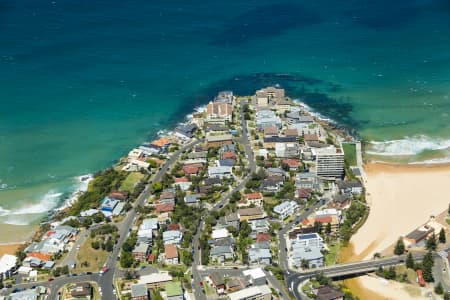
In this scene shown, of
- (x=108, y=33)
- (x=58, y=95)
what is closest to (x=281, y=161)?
(x=58, y=95)

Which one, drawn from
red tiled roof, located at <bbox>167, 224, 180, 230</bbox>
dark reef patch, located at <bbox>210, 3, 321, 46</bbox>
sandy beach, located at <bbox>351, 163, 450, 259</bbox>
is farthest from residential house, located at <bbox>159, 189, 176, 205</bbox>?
dark reef patch, located at <bbox>210, 3, 321, 46</bbox>

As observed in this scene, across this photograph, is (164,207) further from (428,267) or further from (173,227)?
(428,267)

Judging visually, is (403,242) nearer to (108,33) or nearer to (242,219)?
(242,219)

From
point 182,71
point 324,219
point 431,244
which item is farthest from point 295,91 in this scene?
point 431,244

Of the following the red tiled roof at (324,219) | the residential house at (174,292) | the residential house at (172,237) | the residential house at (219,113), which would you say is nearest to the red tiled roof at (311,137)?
the residential house at (219,113)

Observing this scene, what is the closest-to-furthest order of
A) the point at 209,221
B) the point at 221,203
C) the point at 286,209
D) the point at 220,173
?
the point at 209,221 < the point at 286,209 < the point at 221,203 < the point at 220,173

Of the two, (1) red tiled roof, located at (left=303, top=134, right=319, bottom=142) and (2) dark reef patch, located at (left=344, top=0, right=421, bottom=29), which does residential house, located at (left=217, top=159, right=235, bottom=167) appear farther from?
(2) dark reef patch, located at (left=344, top=0, right=421, bottom=29)
